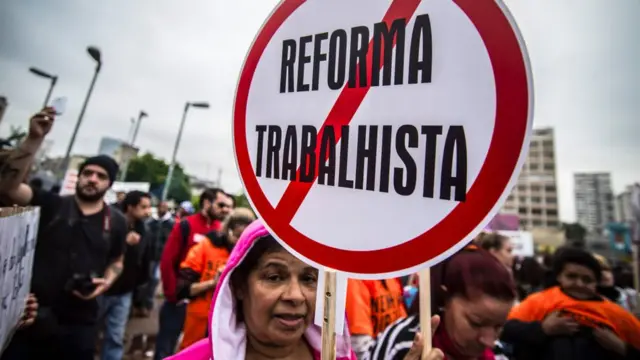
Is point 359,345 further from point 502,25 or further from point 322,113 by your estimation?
point 502,25

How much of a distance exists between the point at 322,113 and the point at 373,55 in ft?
0.64

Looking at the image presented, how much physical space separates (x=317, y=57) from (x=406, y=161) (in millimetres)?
397

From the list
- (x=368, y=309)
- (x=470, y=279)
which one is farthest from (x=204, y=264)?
(x=470, y=279)

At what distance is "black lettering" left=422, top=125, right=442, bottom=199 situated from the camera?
78 centimetres

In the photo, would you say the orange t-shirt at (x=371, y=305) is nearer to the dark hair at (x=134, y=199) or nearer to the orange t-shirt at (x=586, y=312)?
the orange t-shirt at (x=586, y=312)

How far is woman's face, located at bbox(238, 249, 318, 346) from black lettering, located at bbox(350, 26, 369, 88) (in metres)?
0.70

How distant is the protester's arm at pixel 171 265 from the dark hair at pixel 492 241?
11.4 feet

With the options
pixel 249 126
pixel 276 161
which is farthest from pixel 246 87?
pixel 276 161

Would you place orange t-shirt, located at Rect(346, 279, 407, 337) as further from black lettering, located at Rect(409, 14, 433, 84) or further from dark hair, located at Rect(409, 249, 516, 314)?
black lettering, located at Rect(409, 14, 433, 84)

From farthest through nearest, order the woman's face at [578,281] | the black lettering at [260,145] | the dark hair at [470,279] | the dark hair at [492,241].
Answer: the dark hair at [492,241], the woman's face at [578,281], the dark hair at [470,279], the black lettering at [260,145]

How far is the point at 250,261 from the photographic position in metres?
1.39

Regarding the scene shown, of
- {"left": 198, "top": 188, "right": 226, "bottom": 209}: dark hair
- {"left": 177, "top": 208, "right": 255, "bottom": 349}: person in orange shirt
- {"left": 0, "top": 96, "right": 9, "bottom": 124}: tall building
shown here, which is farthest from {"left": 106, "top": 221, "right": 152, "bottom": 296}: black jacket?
{"left": 0, "top": 96, "right": 9, "bottom": 124}: tall building

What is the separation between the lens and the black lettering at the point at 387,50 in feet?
2.78

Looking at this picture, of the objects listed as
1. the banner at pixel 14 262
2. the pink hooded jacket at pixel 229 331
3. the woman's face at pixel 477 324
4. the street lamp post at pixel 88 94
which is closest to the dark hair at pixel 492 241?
the woman's face at pixel 477 324
